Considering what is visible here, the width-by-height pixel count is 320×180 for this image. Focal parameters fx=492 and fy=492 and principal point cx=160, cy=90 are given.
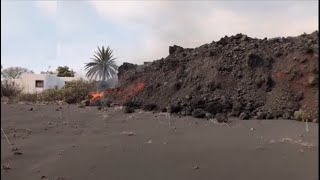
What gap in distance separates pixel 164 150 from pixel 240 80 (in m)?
→ 3.45

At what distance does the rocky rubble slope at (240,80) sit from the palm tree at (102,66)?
22.8 meters

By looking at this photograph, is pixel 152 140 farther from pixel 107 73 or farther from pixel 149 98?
pixel 107 73

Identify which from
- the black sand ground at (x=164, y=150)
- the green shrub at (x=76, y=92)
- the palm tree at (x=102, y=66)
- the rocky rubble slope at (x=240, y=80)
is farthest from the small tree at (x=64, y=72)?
the black sand ground at (x=164, y=150)

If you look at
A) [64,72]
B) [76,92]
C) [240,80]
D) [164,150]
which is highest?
[64,72]

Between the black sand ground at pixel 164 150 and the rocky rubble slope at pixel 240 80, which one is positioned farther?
the rocky rubble slope at pixel 240 80

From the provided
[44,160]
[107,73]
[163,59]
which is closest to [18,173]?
[44,160]

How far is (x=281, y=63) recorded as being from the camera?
1042cm

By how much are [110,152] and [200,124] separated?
2110 millimetres

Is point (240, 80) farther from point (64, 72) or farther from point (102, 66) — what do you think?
point (64, 72)

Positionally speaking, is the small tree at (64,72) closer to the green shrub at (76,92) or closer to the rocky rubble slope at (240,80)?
the green shrub at (76,92)

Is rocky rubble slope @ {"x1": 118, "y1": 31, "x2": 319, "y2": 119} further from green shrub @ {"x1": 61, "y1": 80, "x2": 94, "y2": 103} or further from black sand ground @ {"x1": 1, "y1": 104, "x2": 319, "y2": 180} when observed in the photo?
green shrub @ {"x1": 61, "y1": 80, "x2": 94, "y2": 103}

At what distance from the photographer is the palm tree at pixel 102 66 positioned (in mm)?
35625

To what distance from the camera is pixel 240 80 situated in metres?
10.6

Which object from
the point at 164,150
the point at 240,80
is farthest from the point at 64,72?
the point at 164,150
